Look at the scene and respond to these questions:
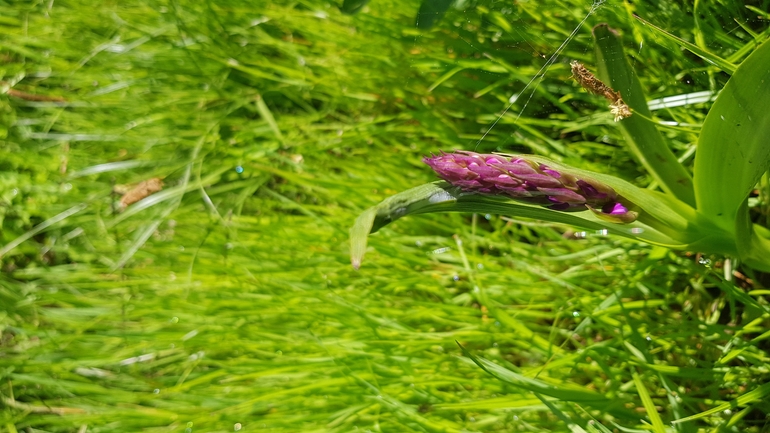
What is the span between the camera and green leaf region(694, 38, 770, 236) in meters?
0.46

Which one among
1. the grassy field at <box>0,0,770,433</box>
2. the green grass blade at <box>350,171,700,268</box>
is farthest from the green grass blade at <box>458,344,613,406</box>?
the green grass blade at <box>350,171,700,268</box>

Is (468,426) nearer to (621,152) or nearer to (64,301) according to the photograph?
(621,152)

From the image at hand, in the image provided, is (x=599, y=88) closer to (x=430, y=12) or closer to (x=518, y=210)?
(x=518, y=210)

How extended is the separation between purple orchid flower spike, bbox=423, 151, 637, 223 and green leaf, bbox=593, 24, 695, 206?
102 millimetres

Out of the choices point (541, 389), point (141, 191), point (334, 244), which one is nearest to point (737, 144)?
point (541, 389)

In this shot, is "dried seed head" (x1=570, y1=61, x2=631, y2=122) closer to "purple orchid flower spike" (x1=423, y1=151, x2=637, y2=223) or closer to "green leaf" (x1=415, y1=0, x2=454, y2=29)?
"purple orchid flower spike" (x1=423, y1=151, x2=637, y2=223)

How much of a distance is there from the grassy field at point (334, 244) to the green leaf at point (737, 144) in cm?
26

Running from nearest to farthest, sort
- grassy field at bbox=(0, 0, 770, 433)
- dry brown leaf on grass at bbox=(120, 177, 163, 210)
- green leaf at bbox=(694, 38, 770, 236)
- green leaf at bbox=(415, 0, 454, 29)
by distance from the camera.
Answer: green leaf at bbox=(694, 38, 770, 236)
green leaf at bbox=(415, 0, 454, 29)
grassy field at bbox=(0, 0, 770, 433)
dry brown leaf on grass at bbox=(120, 177, 163, 210)

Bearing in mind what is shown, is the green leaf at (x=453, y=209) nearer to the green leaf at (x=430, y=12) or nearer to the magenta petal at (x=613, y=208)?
the magenta petal at (x=613, y=208)

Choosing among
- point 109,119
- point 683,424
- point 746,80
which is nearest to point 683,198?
point 746,80

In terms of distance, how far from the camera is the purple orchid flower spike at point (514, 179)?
1.58 ft

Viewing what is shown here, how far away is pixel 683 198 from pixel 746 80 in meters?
0.16

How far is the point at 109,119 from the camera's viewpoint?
150 centimetres

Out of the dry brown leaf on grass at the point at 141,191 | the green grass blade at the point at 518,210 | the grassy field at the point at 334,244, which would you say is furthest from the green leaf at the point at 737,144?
the dry brown leaf on grass at the point at 141,191
